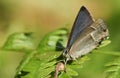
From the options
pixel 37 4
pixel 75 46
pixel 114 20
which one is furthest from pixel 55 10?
pixel 75 46

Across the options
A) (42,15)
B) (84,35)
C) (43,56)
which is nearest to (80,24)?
(84,35)

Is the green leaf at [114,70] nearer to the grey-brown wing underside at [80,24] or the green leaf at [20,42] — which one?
the grey-brown wing underside at [80,24]

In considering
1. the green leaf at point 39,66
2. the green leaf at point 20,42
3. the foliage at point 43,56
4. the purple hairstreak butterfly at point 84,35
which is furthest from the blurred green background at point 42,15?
the green leaf at point 39,66

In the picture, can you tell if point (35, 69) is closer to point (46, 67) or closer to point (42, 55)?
point (46, 67)

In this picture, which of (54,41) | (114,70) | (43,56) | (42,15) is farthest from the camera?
(42,15)

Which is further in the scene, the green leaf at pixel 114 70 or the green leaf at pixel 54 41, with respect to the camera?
the green leaf at pixel 54 41

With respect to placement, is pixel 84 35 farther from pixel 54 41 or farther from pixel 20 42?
pixel 20 42
